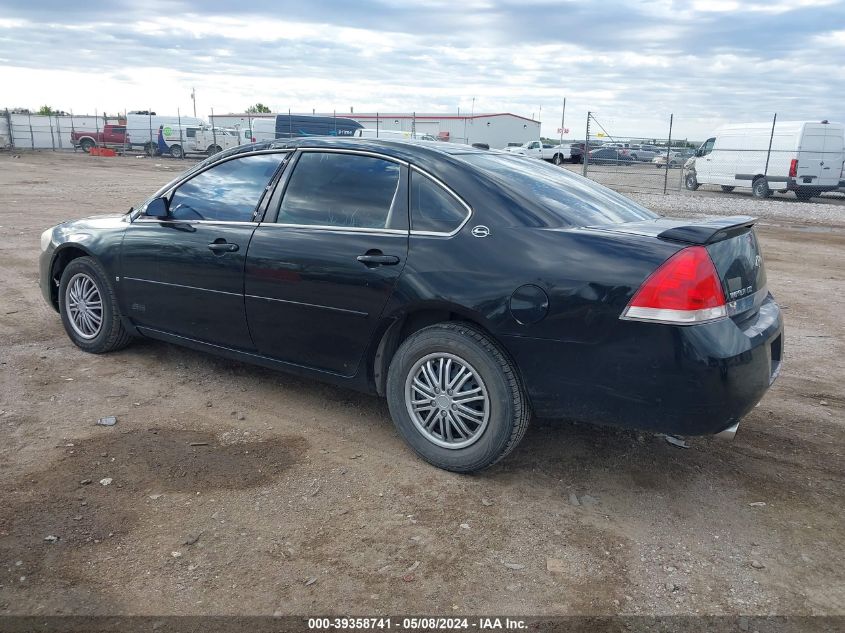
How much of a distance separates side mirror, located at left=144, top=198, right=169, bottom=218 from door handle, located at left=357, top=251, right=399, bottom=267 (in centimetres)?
164

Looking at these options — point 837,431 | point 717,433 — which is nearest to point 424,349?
point 717,433

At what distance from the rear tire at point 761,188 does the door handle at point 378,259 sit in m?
21.6

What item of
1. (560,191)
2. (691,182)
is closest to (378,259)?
(560,191)

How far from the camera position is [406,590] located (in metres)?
2.76

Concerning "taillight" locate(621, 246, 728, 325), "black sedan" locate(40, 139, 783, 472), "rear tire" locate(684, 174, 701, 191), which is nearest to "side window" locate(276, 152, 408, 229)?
"black sedan" locate(40, 139, 783, 472)

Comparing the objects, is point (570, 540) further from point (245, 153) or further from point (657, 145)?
point (657, 145)

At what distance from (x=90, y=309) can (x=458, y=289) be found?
3.11 m

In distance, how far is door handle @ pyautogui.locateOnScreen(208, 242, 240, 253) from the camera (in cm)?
430

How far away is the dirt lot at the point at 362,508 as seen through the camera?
2754 millimetres

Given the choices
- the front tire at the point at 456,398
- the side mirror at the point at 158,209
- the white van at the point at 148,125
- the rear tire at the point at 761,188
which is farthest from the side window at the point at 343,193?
the white van at the point at 148,125

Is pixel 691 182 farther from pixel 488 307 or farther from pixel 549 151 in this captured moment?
pixel 488 307

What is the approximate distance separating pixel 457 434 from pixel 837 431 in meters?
2.32

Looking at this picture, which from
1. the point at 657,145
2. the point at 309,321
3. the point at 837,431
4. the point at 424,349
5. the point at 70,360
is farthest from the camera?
the point at 657,145

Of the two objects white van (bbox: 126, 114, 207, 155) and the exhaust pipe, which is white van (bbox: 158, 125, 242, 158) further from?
the exhaust pipe
